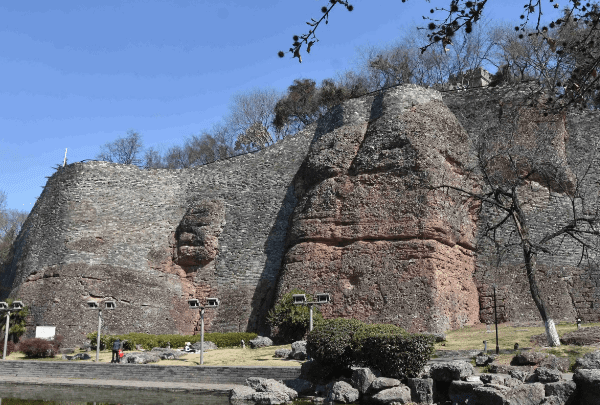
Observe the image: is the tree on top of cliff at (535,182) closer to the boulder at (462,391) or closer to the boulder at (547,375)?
the boulder at (547,375)

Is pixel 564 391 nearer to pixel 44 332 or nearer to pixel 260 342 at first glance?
pixel 260 342

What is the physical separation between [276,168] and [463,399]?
19.7 m

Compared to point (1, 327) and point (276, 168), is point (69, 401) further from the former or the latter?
point (276, 168)

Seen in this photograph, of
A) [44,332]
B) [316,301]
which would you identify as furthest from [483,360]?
[44,332]

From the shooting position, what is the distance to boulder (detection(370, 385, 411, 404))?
12133 mm

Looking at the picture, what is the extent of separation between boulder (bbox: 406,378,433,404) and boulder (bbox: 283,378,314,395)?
2622 mm

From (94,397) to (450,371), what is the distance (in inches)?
324

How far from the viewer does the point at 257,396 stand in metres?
13.0

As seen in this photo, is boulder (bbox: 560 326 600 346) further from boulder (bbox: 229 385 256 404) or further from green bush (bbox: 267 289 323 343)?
green bush (bbox: 267 289 323 343)

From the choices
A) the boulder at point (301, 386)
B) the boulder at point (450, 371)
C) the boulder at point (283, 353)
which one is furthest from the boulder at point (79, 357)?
the boulder at point (450, 371)

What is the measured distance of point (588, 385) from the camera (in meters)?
10.5

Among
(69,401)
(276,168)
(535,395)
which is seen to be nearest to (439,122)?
(276,168)

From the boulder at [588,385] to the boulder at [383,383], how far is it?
347 cm

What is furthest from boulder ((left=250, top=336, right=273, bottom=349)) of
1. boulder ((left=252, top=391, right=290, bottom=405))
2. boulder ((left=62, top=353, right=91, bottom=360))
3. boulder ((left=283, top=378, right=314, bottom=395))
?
boulder ((left=252, top=391, right=290, bottom=405))
